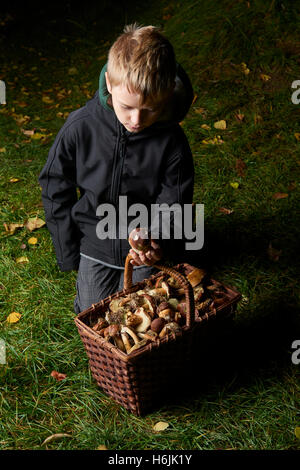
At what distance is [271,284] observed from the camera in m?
2.75

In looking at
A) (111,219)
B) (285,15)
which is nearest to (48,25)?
(285,15)

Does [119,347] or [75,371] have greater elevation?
[119,347]

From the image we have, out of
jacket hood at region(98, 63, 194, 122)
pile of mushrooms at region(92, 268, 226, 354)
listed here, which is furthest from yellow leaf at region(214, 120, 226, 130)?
pile of mushrooms at region(92, 268, 226, 354)

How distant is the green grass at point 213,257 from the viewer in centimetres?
207

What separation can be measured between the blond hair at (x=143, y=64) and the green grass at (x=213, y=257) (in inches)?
48.7

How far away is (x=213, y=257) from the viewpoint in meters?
2.96

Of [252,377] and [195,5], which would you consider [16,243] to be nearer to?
[252,377]

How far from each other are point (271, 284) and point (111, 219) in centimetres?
103

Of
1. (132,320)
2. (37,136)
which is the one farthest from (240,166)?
(132,320)

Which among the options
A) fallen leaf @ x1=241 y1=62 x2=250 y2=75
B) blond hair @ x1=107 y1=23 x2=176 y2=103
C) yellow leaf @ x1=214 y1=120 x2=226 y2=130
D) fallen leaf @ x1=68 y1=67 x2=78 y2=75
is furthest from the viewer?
fallen leaf @ x1=68 y1=67 x2=78 y2=75

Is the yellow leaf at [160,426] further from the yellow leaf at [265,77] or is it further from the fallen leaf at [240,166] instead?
the yellow leaf at [265,77]

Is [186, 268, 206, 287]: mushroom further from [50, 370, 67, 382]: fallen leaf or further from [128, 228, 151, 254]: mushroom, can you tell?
[50, 370, 67, 382]: fallen leaf

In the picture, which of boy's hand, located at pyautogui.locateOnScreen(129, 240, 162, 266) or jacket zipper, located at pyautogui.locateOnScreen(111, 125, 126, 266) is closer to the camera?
boy's hand, located at pyautogui.locateOnScreen(129, 240, 162, 266)

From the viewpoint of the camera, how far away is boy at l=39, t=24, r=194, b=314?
184 cm
